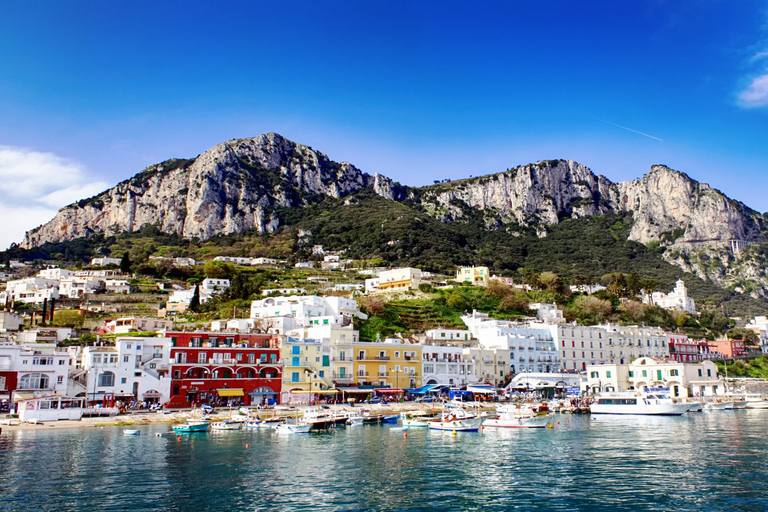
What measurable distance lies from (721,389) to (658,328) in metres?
23.1

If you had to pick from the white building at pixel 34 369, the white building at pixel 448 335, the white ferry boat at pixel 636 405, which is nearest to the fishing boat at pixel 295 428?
the white building at pixel 34 369

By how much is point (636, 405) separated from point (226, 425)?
135 ft

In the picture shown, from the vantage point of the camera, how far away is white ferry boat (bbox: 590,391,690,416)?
6450 cm

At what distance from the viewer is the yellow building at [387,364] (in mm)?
73625

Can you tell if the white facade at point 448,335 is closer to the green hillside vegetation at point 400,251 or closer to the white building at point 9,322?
the green hillside vegetation at point 400,251

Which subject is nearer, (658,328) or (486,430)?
(486,430)

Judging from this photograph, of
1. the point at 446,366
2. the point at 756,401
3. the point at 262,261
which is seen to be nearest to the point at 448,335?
the point at 446,366

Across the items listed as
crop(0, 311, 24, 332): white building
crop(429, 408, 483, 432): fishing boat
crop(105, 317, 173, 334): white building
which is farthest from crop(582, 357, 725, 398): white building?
crop(0, 311, 24, 332): white building

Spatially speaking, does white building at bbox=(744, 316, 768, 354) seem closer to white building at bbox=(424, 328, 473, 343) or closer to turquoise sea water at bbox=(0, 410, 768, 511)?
white building at bbox=(424, 328, 473, 343)

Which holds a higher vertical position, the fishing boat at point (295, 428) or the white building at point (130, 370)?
the white building at point (130, 370)

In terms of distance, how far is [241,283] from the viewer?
109 m

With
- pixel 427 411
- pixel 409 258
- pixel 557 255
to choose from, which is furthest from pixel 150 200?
pixel 427 411

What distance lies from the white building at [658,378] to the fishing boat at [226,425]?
49950 millimetres

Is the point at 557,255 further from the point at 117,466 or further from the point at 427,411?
the point at 117,466
